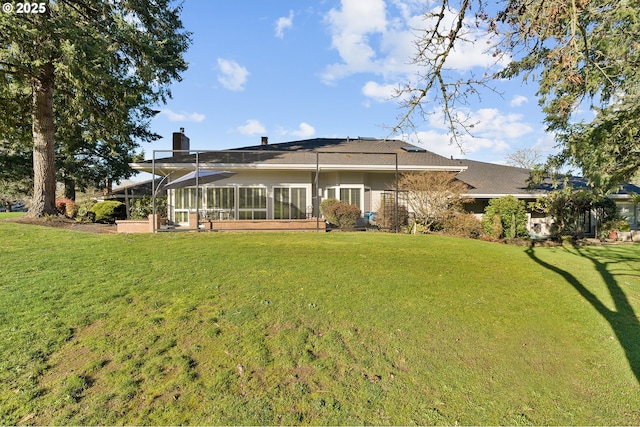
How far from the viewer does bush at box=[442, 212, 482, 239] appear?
1425cm

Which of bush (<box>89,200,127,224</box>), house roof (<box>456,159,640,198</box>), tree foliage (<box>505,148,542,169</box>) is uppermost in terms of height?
tree foliage (<box>505,148,542,169</box>)

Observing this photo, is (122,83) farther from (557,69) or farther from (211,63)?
(557,69)

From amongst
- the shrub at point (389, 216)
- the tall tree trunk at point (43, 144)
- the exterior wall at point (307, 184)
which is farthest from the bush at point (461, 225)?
the tall tree trunk at point (43, 144)

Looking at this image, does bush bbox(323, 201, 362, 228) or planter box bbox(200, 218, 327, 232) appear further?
bush bbox(323, 201, 362, 228)

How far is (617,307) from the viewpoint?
6426 mm

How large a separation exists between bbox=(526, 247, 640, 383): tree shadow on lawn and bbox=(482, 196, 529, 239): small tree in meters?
4.20

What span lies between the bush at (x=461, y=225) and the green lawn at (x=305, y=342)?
628 centimetres

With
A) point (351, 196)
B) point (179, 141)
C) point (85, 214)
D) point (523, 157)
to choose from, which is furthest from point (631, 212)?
point (523, 157)

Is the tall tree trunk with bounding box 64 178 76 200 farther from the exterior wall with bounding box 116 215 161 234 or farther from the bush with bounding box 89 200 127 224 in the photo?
the exterior wall with bounding box 116 215 161 234

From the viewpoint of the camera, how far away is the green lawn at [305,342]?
10.6ft

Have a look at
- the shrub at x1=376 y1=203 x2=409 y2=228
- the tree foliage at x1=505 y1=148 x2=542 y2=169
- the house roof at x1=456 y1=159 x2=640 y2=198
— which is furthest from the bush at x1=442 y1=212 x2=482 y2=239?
the tree foliage at x1=505 y1=148 x2=542 y2=169

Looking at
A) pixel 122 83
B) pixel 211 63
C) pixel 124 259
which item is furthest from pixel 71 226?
pixel 211 63

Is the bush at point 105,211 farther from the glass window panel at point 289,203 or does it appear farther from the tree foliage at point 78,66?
the glass window panel at point 289,203

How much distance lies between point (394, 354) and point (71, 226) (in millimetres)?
13858
